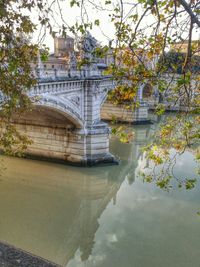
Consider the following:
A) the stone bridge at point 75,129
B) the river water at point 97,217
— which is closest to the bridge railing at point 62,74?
the stone bridge at point 75,129

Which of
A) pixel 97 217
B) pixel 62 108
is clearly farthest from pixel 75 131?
pixel 97 217

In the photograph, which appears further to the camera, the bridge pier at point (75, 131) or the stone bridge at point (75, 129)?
the bridge pier at point (75, 131)

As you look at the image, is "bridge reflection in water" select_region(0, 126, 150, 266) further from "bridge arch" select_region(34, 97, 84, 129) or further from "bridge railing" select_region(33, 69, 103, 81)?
"bridge railing" select_region(33, 69, 103, 81)

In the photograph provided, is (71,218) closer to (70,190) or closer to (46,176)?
(70,190)

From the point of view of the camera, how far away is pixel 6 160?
51.7 ft

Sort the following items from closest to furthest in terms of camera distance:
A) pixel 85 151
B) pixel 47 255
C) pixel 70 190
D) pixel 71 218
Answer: pixel 47 255
pixel 71 218
pixel 70 190
pixel 85 151

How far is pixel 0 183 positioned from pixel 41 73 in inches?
202

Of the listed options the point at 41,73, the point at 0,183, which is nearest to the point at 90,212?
the point at 0,183

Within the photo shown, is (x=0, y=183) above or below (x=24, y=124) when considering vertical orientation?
below

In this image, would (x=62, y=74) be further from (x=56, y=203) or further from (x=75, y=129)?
(x=56, y=203)

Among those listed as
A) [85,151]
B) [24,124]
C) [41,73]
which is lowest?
[85,151]

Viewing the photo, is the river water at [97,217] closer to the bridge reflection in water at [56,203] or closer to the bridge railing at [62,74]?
the bridge reflection in water at [56,203]

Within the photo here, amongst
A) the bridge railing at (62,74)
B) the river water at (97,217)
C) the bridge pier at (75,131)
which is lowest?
the river water at (97,217)

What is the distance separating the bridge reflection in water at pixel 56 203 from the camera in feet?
28.7
